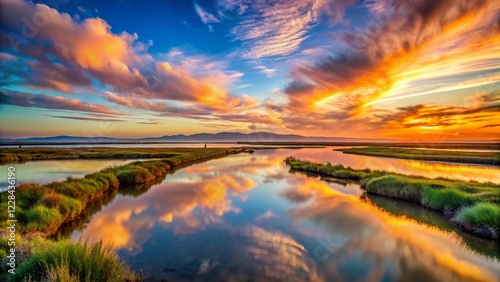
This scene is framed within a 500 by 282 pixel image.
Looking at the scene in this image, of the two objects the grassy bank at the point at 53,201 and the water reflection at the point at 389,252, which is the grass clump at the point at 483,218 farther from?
the grassy bank at the point at 53,201

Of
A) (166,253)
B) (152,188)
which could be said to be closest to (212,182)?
(152,188)

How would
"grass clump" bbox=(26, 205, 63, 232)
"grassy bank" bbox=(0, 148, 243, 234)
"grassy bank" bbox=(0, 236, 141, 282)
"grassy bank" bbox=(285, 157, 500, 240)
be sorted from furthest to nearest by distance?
"grassy bank" bbox=(285, 157, 500, 240) → "grassy bank" bbox=(0, 148, 243, 234) → "grass clump" bbox=(26, 205, 63, 232) → "grassy bank" bbox=(0, 236, 141, 282)

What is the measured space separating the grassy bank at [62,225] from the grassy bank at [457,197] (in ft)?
52.3

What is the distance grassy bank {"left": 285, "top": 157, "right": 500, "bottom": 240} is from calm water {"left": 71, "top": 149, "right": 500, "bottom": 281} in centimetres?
87

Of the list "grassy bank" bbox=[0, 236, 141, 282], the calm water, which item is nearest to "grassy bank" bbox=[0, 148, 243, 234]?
the calm water

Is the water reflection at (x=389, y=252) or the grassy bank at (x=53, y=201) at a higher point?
the grassy bank at (x=53, y=201)

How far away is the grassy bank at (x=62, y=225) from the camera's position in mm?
6898

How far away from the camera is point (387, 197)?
75.4ft

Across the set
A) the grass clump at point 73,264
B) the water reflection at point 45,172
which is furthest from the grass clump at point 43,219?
the water reflection at point 45,172

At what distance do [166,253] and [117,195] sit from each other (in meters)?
14.1

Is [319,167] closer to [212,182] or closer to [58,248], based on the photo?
[212,182]

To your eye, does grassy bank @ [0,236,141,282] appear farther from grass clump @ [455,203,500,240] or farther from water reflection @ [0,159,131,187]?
water reflection @ [0,159,131,187]

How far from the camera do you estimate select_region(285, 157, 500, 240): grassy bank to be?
44.9ft

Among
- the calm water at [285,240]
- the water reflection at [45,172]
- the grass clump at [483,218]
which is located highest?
the grass clump at [483,218]
